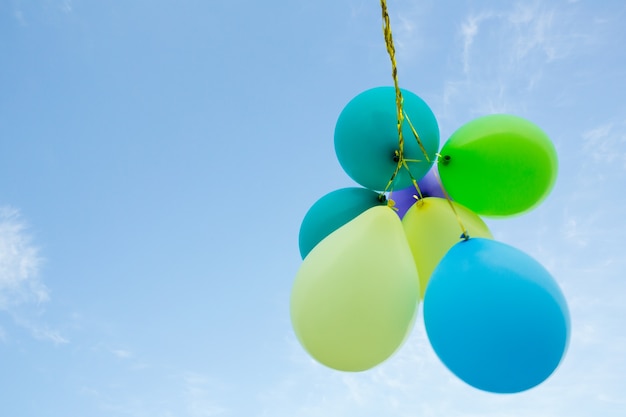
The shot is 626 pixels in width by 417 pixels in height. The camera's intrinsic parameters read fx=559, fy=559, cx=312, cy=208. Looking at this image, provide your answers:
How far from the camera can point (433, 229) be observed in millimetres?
2650

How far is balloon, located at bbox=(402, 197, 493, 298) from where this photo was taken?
262cm

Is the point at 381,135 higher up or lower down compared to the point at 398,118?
higher up

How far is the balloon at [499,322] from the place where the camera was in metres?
1.92

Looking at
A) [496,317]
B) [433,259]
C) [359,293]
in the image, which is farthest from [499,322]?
[433,259]

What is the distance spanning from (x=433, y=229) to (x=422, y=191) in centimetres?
45

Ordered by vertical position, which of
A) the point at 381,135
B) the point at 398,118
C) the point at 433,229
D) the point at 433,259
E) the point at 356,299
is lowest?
the point at 356,299

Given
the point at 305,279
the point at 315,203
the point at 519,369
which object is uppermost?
the point at 315,203

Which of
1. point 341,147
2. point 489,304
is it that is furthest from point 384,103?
point 489,304

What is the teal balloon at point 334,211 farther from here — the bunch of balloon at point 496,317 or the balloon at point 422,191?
the bunch of balloon at point 496,317

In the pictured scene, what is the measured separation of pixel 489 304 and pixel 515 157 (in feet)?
2.87

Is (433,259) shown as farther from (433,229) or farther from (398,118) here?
(398,118)

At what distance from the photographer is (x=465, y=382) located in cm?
206

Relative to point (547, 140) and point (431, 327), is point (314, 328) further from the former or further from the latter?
point (547, 140)

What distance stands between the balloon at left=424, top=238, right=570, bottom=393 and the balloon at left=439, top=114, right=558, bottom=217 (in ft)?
1.90
